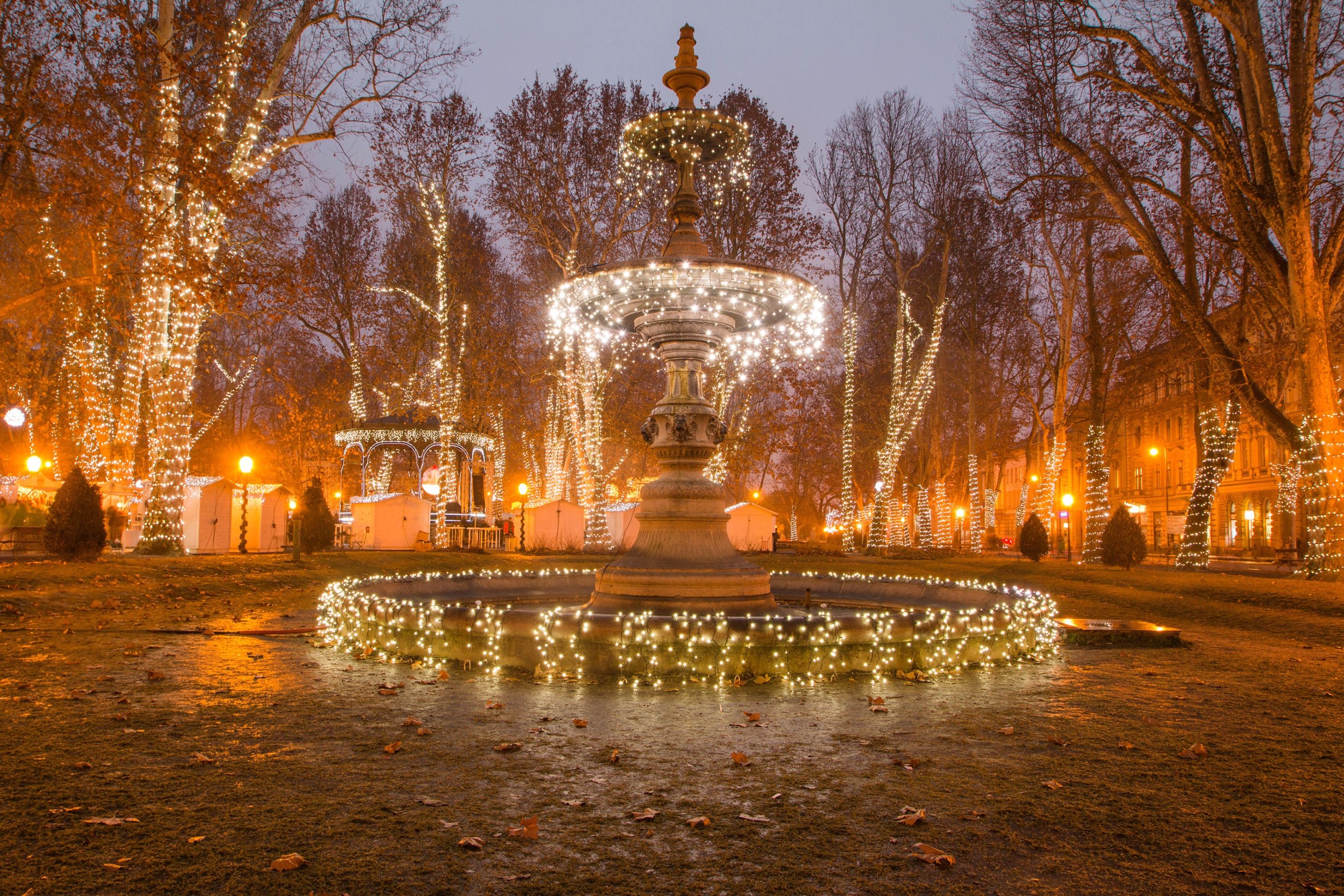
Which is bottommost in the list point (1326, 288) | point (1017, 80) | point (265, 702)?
point (265, 702)

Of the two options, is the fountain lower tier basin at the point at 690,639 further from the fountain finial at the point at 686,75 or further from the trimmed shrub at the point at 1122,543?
the trimmed shrub at the point at 1122,543

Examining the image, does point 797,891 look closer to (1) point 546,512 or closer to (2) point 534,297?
(1) point 546,512

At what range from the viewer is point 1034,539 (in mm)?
23859

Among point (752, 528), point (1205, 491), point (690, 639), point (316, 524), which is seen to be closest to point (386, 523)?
point (316, 524)

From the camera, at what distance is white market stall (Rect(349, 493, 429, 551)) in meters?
26.8

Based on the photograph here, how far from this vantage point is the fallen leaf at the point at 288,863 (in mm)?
2744

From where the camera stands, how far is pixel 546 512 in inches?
1121

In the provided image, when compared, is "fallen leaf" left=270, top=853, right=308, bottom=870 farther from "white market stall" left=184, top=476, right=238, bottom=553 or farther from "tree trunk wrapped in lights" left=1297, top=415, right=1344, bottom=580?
"white market stall" left=184, top=476, right=238, bottom=553

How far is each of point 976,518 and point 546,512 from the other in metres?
20.8

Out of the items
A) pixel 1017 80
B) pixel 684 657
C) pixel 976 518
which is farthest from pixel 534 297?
pixel 684 657

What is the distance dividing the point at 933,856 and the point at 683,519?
5711 millimetres

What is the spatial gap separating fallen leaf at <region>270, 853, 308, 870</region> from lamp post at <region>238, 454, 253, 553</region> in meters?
17.9

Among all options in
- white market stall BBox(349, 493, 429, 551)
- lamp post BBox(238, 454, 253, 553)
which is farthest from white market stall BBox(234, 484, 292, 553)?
white market stall BBox(349, 493, 429, 551)

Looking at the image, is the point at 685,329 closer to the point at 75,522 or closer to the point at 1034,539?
the point at 75,522
